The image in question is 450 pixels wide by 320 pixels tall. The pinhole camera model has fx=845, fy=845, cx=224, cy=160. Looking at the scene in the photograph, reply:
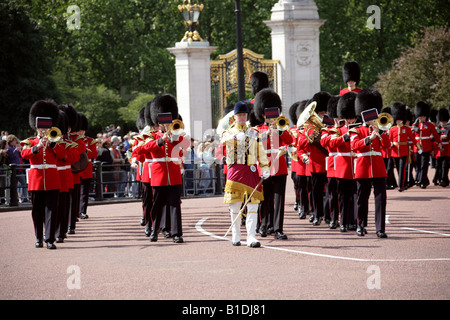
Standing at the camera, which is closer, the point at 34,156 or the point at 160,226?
the point at 34,156

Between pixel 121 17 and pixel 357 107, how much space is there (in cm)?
3127

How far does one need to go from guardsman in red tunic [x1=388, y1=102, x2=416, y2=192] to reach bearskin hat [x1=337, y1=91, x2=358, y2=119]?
22.4 feet

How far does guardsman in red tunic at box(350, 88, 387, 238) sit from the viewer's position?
1050cm

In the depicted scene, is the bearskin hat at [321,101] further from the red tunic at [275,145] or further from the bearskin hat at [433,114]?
the bearskin hat at [433,114]

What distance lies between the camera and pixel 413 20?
1601 inches

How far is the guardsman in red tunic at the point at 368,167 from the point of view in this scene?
1050 cm

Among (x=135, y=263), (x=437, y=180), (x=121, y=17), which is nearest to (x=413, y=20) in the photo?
(x=121, y=17)

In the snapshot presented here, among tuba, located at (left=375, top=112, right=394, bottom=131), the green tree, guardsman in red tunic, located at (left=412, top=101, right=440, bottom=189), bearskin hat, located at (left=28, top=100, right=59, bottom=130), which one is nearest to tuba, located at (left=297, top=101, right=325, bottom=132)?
tuba, located at (left=375, top=112, right=394, bottom=131)

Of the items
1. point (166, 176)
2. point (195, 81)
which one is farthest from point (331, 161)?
point (195, 81)

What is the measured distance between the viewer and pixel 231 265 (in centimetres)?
866

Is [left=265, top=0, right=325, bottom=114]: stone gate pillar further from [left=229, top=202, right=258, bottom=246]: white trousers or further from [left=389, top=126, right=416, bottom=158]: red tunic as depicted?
[left=229, top=202, right=258, bottom=246]: white trousers

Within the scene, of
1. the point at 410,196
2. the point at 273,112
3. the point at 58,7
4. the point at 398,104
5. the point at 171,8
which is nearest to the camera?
the point at 273,112

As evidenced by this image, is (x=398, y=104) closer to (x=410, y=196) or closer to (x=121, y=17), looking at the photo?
(x=410, y=196)

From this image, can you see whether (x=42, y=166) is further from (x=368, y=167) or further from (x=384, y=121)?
(x=384, y=121)
